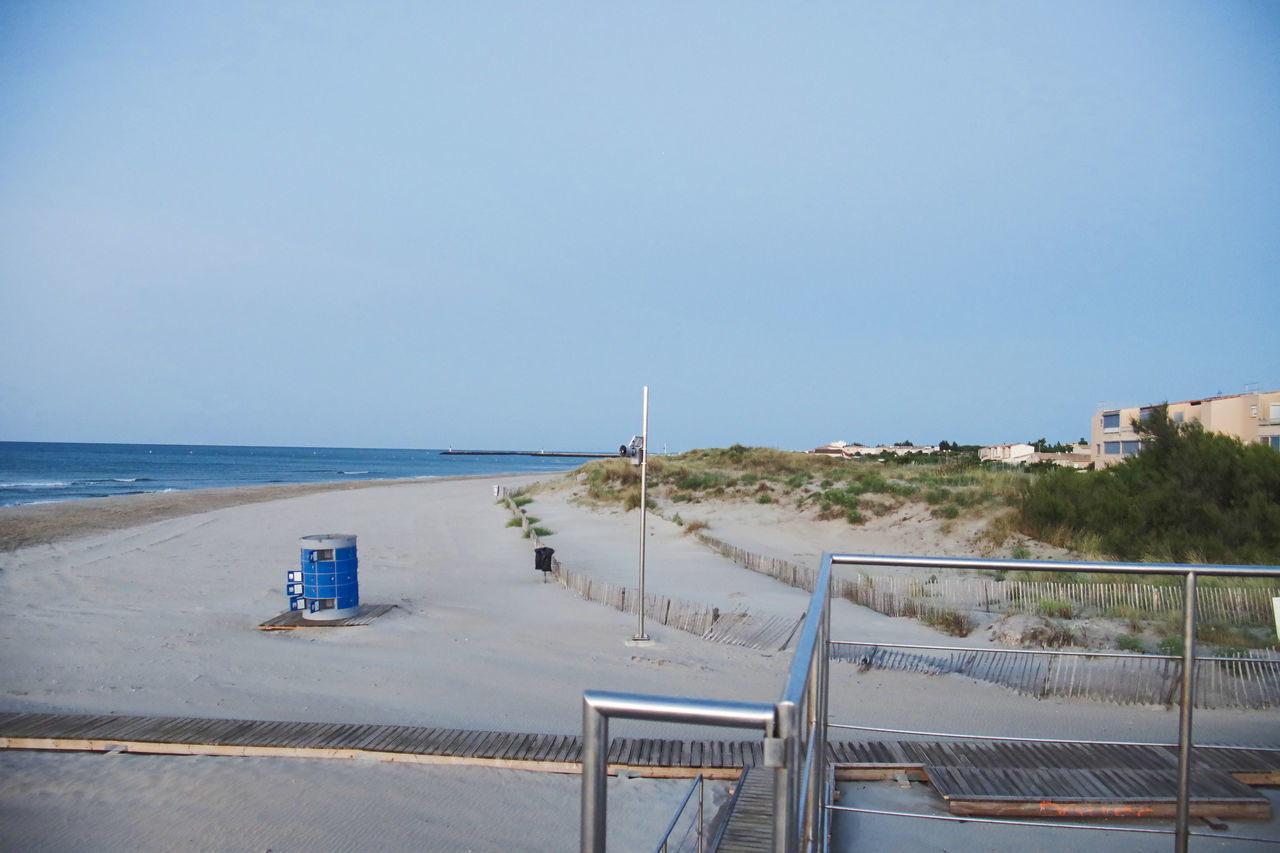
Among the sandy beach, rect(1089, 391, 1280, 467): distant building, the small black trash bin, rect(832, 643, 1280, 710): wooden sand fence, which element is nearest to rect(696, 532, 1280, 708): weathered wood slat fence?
rect(832, 643, 1280, 710): wooden sand fence

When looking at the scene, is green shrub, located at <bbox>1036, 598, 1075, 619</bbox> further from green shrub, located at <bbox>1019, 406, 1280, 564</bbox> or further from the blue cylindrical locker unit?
the blue cylindrical locker unit

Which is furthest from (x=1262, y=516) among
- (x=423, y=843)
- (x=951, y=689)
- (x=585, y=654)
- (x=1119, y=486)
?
(x=423, y=843)

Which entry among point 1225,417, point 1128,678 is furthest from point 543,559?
point 1225,417

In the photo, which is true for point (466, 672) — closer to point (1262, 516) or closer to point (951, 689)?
point (951, 689)

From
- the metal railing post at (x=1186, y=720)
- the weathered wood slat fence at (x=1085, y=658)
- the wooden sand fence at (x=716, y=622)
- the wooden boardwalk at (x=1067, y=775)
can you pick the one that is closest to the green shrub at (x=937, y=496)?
the weathered wood slat fence at (x=1085, y=658)

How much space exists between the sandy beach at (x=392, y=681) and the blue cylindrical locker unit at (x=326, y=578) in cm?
46

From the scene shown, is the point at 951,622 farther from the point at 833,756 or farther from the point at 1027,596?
the point at 833,756

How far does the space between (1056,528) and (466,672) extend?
10640 mm

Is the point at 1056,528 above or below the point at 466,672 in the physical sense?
above

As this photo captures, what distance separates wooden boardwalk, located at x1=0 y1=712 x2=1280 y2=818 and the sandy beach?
13 cm

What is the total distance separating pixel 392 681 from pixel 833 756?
4149 mm

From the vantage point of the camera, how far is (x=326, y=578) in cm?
975

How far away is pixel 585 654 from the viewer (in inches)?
334

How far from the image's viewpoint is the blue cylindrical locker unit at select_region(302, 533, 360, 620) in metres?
9.71
